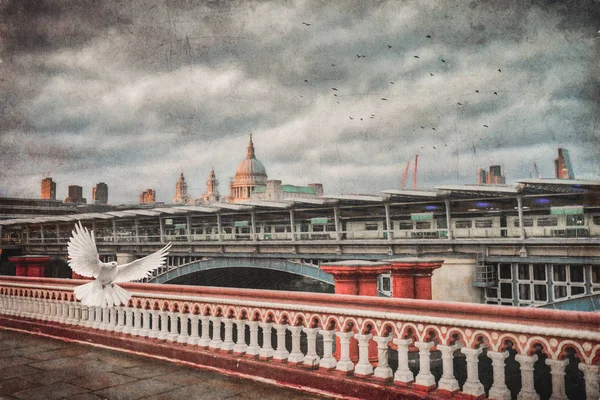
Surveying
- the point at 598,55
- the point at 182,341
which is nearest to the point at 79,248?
the point at 182,341

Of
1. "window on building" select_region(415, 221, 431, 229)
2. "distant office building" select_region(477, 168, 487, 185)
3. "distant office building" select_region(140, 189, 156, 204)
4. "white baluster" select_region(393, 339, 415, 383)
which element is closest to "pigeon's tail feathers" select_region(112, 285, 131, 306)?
"white baluster" select_region(393, 339, 415, 383)

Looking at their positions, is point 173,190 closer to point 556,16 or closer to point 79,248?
point 79,248

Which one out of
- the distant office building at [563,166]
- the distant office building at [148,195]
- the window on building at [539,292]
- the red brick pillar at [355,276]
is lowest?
the window on building at [539,292]

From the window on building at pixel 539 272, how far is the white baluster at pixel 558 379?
17.9 m

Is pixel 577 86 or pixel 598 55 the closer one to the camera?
pixel 598 55

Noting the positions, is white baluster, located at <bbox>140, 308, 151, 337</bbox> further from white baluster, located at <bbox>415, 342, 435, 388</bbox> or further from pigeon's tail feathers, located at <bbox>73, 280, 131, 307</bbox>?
white baluster, located at <bbox>415, 342, 435, 388</bbox>

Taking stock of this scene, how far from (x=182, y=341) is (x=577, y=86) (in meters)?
A: 4.96

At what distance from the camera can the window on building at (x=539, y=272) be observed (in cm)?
1889

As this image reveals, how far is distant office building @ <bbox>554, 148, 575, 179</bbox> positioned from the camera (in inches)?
245

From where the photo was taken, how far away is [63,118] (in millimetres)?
9875

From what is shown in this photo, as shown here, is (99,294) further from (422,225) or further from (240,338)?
(422,225)

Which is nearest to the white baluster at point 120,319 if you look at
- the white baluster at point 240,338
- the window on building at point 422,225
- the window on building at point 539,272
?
the white baluster at point 240,338

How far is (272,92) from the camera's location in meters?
8.99

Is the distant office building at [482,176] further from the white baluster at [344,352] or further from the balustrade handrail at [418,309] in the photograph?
the white baluster at [344,352]
